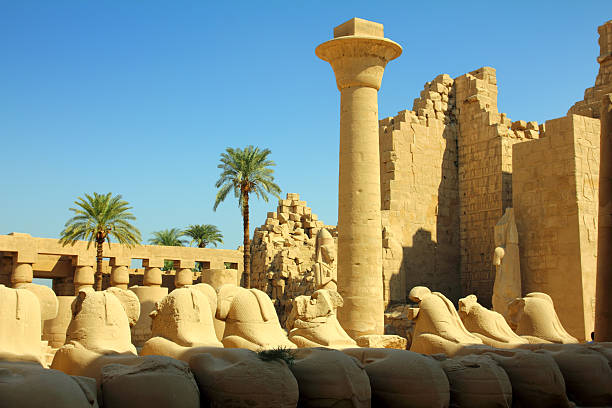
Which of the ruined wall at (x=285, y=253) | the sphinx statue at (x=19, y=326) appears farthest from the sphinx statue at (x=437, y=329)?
the ruined wall at (x=285, y=253)

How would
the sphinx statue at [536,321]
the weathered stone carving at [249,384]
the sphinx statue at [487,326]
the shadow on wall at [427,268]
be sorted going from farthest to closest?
the shadow on wall at [427,268], the sphinx statue at [536,321], the sphinx statue at [487,326], the weathered stone carving at [249,384]

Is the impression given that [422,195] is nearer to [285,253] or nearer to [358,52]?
[285,253]

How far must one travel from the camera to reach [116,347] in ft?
20.9

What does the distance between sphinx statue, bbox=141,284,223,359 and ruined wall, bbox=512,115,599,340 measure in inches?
450

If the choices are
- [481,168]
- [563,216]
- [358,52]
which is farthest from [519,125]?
[358,52]

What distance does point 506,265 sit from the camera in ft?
56.1

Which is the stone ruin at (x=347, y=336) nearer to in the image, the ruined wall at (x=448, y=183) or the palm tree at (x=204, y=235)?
the ruined wall at (x=448, y=183)

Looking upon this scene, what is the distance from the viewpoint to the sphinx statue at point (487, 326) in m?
9.04

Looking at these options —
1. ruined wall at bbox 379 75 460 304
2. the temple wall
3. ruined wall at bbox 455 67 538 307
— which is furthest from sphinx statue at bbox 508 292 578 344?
the temple wall

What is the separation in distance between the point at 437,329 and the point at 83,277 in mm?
18013

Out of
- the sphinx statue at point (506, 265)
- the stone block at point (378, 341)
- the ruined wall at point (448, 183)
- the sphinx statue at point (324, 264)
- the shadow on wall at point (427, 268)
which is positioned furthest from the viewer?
the shadow on wall at point (427, 268)

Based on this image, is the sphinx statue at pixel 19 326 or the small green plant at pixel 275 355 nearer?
the small green plant at pixel 275 355

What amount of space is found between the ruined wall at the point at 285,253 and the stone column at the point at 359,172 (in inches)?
328

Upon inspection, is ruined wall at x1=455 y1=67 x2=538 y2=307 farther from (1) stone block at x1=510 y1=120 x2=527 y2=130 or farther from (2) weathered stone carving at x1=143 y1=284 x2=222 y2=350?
(2) weathered stone carving at x1=143 y1=284 x2=222 y2=350
